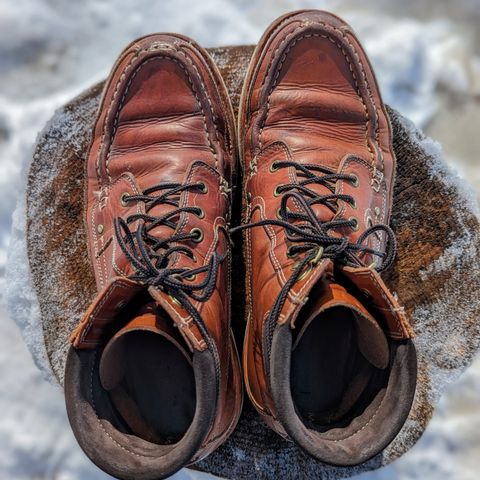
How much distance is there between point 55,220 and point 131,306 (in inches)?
15.1

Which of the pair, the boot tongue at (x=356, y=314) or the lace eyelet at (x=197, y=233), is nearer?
the boot tongue at (x=356, y=314)

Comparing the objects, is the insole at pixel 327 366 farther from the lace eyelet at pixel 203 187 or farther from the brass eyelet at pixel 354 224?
the lace eyelet at pixel 203 187

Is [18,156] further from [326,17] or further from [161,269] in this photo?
[326,17]

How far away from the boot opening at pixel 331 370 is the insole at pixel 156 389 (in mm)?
189

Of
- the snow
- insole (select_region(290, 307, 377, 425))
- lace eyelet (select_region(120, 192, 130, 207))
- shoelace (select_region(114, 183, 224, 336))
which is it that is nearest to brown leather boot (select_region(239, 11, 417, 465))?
insole (select_region(290, 307, 377, 425))

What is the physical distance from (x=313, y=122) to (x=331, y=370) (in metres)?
0.48

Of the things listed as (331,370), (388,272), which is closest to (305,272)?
(331,370)

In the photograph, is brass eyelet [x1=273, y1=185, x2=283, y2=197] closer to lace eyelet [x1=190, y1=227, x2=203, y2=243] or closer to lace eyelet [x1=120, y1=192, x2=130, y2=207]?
lace eyelet [x1=190, y1=227, x2=203, y2=243]

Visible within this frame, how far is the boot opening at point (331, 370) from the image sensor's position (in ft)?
2.93

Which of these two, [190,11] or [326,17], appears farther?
[190,11]

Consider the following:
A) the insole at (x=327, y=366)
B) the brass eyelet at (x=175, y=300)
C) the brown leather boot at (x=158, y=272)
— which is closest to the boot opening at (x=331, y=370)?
the insole at (x=327, y=366)

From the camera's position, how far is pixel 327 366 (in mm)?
948

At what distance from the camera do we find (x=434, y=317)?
111 cm

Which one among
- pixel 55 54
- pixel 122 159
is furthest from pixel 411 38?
pixel 55 54
